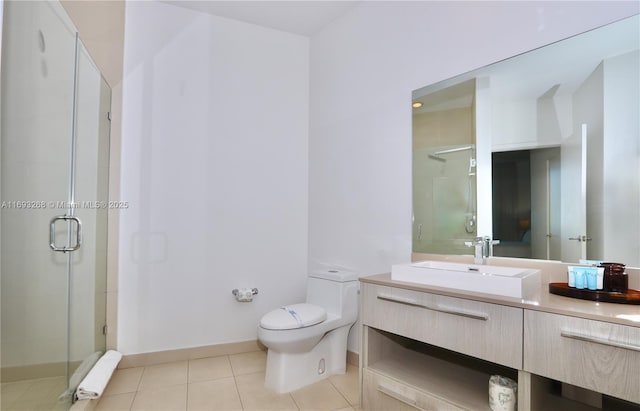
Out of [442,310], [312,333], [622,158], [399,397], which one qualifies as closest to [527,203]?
[622,158]

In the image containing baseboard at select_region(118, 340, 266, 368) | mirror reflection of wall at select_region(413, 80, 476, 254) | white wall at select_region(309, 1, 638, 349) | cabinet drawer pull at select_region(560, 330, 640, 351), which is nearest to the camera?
cabinet drawer pull at select_region(560, 330, 640, 351)

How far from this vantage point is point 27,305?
1.49m

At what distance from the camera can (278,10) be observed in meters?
2.83

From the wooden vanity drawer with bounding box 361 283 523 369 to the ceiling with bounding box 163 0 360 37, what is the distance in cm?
210

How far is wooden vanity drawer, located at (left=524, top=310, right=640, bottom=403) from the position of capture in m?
1.09

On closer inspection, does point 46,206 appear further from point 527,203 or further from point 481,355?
point 527,203

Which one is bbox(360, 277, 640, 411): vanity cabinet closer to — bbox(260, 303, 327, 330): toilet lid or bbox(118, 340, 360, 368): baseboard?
bbox(260, 303, 327, 330): toilet lid

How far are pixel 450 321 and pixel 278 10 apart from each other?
2526 millimetres

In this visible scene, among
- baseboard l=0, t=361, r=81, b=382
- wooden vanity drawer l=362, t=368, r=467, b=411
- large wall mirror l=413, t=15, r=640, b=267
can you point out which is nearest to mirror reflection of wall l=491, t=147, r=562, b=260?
large wall mirror l=413, t=15, r=640, b=267

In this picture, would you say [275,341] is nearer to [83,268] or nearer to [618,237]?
[83,268]

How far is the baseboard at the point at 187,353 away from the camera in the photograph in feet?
8.45

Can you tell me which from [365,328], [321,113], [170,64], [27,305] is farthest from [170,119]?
[365,328]

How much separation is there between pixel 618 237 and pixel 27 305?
93.7 inches

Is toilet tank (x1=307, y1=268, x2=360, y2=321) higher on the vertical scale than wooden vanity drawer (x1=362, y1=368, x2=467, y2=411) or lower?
higher
